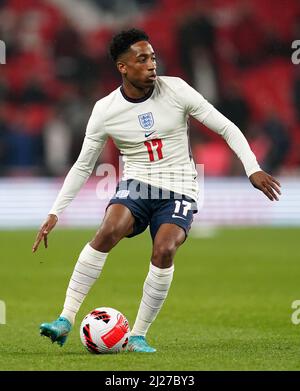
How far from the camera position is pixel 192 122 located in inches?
851

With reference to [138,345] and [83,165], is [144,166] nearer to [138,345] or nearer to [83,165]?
[83,165]

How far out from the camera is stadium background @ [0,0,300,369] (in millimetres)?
16359

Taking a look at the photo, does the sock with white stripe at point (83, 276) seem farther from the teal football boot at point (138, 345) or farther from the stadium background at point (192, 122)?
the stadium background at point (192, 122)

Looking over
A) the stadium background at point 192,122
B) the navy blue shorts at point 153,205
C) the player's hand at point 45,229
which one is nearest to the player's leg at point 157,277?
the navy blue shorts at point 153,205

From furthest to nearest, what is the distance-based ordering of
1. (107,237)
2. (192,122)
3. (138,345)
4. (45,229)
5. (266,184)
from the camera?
(192,122) < (45,229) < (138,345) < (107,237) < (266,184)

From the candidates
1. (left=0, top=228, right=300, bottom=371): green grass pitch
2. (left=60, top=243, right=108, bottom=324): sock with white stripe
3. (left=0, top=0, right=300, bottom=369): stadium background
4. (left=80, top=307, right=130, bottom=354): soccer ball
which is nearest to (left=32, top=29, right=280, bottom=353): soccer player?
(left=60, top=243, right=108, bottom=324): sock with white stripe

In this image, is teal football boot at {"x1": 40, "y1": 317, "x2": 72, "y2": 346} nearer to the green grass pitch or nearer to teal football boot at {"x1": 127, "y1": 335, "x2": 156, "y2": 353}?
the green grass pitch

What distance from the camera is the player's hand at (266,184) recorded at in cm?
697

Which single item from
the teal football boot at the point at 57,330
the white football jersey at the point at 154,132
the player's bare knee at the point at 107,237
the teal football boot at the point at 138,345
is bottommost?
the teal football boot at the point at 138,345

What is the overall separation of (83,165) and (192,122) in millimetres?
14057

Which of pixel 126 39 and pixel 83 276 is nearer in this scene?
pixel 83 276

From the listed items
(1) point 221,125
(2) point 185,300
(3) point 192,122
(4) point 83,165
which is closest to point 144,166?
(4) point 83,165
